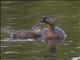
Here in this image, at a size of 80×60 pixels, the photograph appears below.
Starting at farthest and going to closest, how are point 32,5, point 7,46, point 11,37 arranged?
point 32,5, point 11,37, point 7,46

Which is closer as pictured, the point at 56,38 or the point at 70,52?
the point at 70,52

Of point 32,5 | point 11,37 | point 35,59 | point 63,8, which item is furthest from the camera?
point 32,5

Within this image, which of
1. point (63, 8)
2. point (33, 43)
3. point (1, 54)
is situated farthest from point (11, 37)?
point (63, 8)

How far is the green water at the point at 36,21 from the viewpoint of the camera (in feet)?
46.6

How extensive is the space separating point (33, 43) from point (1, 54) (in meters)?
1.89

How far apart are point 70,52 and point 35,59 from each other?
1.24 metres

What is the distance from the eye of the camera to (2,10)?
23.9 m

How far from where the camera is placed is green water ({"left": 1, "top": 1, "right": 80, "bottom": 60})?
14.2 m

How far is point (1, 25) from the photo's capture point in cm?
1945

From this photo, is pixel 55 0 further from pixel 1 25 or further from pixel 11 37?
pixel 11 37

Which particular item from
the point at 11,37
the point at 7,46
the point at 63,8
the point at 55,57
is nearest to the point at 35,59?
the point at 55,57

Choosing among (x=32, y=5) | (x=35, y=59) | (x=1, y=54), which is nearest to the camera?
(x=35, y=59)

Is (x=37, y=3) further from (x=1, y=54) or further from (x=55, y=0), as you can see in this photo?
(x=1, y=54)

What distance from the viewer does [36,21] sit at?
20203 mm
